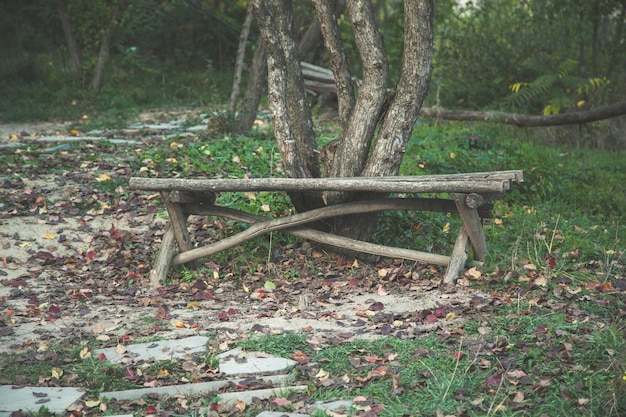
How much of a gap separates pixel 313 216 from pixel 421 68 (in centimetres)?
127

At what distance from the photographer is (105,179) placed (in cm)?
715

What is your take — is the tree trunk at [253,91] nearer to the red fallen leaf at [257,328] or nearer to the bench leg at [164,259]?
the bench leg at [164,259]

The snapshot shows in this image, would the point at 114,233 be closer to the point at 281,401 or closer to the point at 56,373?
the point at 56,373

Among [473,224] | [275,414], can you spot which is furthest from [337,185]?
[275,414]

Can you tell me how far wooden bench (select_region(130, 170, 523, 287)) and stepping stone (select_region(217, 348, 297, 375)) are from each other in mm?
1355

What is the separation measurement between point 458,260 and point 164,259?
2.04 m

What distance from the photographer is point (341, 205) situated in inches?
205

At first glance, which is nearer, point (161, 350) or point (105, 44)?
point (161, 350)

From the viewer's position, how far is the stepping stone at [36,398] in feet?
11.2

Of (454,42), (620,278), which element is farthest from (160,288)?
(454,42)

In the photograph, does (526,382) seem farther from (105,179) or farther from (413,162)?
(105,179)

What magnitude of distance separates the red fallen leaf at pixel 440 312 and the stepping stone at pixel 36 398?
1971 mm

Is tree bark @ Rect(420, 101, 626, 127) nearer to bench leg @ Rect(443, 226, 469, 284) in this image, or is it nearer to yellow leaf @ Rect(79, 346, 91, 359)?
bench leg @ Rect(443, 226, 469, 284)

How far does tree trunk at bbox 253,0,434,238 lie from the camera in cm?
534
